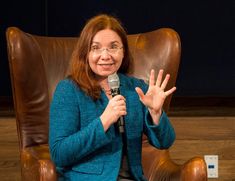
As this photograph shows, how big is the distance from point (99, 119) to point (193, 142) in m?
1.19

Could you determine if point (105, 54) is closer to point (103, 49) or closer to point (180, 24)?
point (103, 49)

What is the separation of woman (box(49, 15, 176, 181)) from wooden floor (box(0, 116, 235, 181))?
0.93m

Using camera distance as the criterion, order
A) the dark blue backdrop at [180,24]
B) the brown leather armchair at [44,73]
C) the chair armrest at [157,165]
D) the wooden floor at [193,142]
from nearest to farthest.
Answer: the chair armrest at [157,165]
the brown leather armchair at [44,73]
the wooden floor at [193,142]
the dark blue backdrop at [180,24]

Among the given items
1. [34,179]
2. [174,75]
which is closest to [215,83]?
[174,75]

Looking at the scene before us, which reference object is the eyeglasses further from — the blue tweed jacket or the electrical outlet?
the electrical outlet

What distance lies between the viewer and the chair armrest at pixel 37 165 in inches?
62.4

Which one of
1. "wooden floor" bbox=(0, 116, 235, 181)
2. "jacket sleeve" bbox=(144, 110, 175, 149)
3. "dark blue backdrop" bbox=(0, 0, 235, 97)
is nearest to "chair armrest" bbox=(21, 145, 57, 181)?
"jacket sleeve" bbox=(144, 110, 175, 149)

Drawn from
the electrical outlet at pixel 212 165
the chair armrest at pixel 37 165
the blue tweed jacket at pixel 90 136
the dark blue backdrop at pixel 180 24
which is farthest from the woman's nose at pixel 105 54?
the dark blue backdrop at pixel 180 24

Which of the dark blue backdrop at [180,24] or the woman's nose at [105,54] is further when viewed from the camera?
the dark blue backdrop at [180,24]

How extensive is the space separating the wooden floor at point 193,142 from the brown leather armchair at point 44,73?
62 centimetres

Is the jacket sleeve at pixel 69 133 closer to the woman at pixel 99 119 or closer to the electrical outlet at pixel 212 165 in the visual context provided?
the woman at pixel 99 119

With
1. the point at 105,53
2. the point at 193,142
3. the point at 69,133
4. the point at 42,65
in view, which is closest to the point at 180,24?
the point at 193,142

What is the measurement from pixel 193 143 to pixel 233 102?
79 centimetres

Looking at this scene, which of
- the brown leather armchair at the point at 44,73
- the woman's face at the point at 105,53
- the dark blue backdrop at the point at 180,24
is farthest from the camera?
the dark blue backdrop at the point at 180,24
